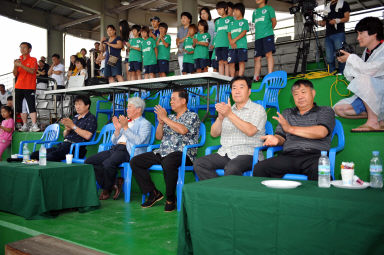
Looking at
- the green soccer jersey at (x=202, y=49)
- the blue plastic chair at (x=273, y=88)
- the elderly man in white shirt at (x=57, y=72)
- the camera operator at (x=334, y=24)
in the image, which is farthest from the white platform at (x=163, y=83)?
the elderly man in white shirt at (x=57, y=72)

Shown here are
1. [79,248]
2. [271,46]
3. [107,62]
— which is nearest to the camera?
[79,248]

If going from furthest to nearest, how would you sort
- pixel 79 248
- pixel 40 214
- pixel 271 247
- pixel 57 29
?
pixel 57 29 < pixel 40 214 < pixel 79 248 < pixel 271 247

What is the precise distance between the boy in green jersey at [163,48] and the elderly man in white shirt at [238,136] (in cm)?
285

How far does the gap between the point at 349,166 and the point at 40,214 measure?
2262mm

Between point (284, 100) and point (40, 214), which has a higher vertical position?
point (284, 100)

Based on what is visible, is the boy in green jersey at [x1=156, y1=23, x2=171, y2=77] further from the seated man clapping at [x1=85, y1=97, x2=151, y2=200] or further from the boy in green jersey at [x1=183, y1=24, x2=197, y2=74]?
the seated man clapping at [x1=85, y1=97, x2=151, y2=200]

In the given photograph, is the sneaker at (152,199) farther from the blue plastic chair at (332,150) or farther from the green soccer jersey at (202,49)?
the green soccer jersey at (202,49)

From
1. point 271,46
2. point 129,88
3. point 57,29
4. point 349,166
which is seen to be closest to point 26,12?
point 57,29

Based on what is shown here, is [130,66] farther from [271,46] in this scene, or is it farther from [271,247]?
[271,247]

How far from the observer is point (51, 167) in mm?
2607

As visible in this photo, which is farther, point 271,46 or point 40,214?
point 271,46

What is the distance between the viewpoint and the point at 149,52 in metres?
5.15

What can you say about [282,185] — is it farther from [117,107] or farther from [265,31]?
[117,107]

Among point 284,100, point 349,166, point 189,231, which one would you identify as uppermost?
point 284,100
